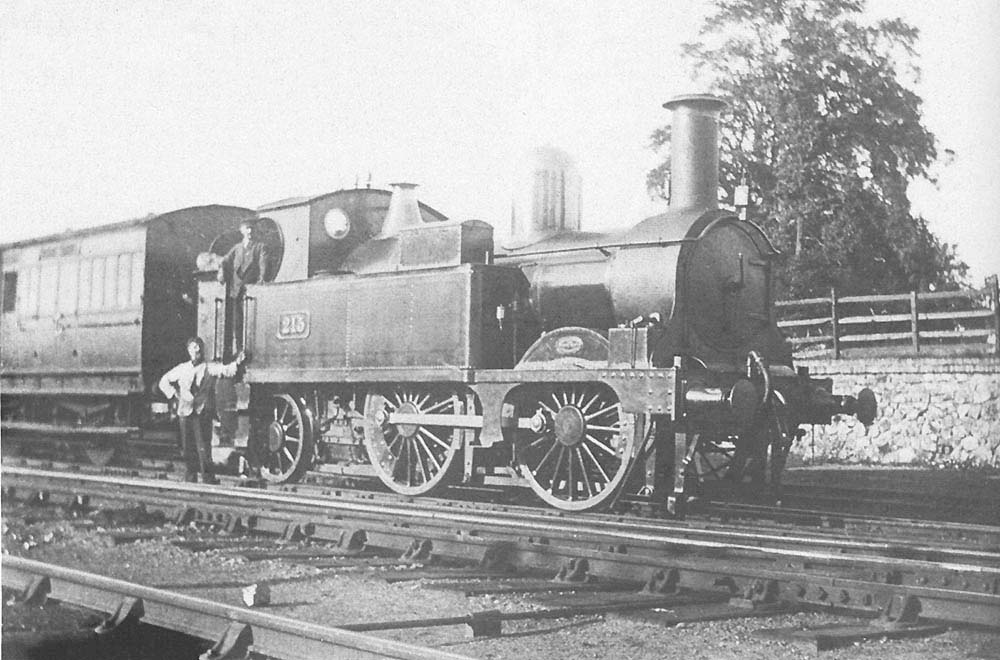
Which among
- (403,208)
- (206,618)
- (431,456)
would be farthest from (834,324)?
(206,618)

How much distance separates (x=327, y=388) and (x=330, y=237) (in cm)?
A: 133

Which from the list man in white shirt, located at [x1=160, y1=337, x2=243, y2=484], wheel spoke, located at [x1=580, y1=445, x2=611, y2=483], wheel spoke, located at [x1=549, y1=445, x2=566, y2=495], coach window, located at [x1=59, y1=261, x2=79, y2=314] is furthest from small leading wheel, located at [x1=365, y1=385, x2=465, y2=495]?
coach window, located at [x1=59, y1=261, x2=79, y2=314]

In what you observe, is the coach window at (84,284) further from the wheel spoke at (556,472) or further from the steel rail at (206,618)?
the steel rail at (206,618)

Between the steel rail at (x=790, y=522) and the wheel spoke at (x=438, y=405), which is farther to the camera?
the wheel spoke at (x=438, y=405)

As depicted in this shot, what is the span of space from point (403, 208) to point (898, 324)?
20.8 ft

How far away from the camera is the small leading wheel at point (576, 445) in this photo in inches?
288

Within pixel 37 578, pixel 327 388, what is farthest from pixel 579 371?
pixel 37 578

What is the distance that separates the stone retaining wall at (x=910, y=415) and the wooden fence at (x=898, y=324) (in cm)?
22

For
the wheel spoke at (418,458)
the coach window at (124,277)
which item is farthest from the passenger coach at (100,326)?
the wheel spoke at (418,458)

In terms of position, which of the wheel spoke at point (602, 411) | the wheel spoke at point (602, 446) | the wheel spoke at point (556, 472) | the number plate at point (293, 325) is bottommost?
the wheel spoke at point (556, 472)

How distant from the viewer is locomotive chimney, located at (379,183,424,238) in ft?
29.9

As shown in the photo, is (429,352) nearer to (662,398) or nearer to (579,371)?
(579,371)

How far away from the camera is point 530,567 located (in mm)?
5574

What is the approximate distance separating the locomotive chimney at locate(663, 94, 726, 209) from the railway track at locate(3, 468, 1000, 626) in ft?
7.80
